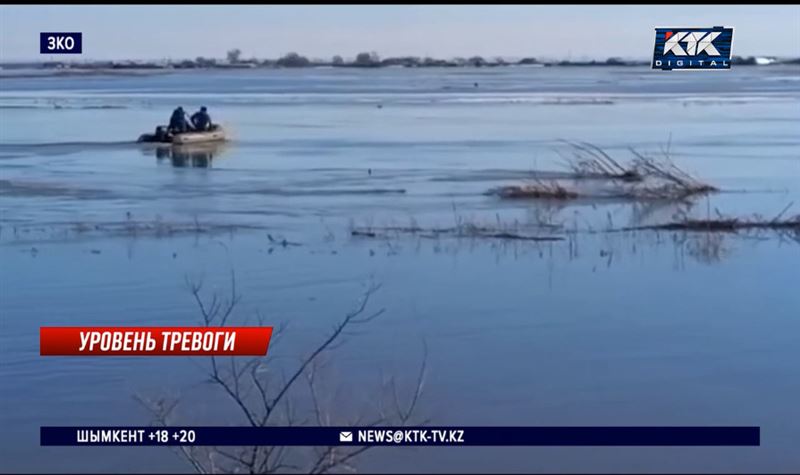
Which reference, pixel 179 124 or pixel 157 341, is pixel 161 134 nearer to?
pixel 179 124

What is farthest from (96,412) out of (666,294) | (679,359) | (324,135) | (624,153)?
(324,135)

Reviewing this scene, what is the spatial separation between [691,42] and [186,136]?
12160 millimetres

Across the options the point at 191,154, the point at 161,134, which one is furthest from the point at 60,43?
the point at 161,134

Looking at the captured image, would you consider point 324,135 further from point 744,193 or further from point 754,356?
point 754,356

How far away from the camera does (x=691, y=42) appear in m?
7.07

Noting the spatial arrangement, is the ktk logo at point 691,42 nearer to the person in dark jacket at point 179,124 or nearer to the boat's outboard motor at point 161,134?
the person in dark jacket at point 179,124

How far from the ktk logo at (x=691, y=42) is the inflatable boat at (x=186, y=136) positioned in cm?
1187

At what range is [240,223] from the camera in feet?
40.0

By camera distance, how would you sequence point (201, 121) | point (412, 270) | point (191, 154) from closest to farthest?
point (412, 270), point (191, 154), point (201, 121)

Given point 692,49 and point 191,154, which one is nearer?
point 692,49

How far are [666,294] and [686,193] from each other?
537cm

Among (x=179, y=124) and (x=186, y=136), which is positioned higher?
(x=179, y=124)

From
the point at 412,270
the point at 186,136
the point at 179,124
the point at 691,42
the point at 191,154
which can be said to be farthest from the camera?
the point at 179,124

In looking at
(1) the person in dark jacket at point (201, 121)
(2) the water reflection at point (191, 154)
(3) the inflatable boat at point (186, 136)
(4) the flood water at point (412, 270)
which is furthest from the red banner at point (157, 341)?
(1) the person in dark jacket at point (201, 121)
